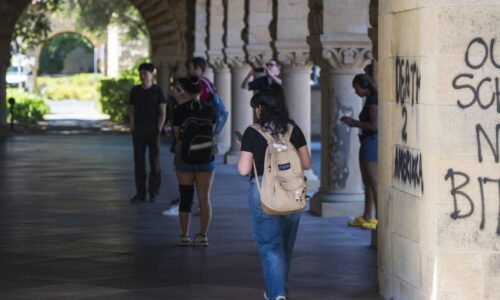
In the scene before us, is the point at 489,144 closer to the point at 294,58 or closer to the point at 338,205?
the point at 338,205

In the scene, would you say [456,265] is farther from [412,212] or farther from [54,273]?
[54,273]

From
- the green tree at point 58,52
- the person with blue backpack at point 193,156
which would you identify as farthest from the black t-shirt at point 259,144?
the green tree at point 58,52

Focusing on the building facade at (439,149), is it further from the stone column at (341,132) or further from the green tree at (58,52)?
the green tree at (58,52)

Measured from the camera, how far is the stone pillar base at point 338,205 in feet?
47.2

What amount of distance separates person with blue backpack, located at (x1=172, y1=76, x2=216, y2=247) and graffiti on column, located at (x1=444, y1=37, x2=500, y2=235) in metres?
4.44

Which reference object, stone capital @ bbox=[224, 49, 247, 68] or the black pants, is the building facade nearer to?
the black pants

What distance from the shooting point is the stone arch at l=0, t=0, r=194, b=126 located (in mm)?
35603

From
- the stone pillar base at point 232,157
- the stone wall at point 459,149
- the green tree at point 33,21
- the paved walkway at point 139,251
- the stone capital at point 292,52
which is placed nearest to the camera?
the stone wall at point 459,149

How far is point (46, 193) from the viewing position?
56.7 ft

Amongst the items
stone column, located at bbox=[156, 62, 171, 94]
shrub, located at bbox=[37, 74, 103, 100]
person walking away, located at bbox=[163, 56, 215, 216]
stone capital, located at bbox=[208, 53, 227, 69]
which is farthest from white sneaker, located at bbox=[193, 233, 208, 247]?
shrub, located at bbox=[37, 74, 103, 100]

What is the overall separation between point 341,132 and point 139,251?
4.06m

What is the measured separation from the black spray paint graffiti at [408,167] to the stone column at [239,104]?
48.7ft

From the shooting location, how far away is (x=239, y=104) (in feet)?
77.3

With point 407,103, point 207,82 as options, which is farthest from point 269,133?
point 207,82
